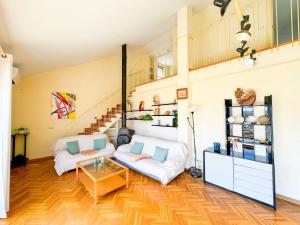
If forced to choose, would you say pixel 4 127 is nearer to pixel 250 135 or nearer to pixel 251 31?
pixel 250 135

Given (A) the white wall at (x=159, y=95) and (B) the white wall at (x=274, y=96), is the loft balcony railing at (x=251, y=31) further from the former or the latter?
(A) the white wall at (x=159, y=95)

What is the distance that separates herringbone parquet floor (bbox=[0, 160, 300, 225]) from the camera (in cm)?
223

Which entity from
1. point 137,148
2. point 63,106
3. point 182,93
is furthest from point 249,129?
point 63,106

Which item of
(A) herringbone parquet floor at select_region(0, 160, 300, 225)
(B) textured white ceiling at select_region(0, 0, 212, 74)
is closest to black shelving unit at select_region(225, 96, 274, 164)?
(A) herringbone parquet floor at select_region(0, 160, 300, 225)

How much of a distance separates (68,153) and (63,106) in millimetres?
2090

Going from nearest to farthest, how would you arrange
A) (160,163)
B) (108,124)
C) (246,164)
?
(246,164)
(160,163)
(108,124)

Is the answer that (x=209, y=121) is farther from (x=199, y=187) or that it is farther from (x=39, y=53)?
(x=39, y=53)

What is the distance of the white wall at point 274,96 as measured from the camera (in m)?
2.58

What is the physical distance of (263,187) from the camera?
2.54 meters

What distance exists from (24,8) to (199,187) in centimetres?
422

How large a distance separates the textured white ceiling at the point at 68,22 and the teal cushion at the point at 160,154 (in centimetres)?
Result: 323

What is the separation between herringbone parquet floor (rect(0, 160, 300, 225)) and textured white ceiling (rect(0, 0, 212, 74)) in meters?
2.85

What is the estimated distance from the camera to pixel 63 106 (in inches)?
218

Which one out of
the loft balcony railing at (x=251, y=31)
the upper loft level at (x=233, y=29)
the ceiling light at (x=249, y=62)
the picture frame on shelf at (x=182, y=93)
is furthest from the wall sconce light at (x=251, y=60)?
the picture frame on shelf at (x=182, y=93)
